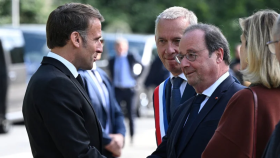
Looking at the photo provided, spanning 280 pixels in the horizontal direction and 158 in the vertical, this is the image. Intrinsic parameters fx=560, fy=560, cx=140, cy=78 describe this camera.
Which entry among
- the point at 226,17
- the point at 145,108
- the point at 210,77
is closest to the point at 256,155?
the point at 210,77

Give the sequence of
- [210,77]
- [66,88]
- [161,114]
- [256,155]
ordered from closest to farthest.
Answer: [256,155], [66,88], [210,77], [161,114]

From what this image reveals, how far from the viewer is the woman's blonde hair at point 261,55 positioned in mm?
2994

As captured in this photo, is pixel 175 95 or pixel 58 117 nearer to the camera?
pixel 58 117

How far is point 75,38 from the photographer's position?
3.74m

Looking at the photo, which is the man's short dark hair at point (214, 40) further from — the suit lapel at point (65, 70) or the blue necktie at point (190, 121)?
the suit lapel at point (65, 70)

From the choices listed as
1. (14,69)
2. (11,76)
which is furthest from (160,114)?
(14,69)

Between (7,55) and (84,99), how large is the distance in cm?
1068

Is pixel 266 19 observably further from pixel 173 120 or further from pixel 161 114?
pixel 161 114

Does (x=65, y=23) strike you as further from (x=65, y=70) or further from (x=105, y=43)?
(x=105, y=43)

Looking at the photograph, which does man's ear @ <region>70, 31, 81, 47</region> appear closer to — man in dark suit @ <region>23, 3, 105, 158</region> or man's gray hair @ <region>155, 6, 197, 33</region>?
man in dark suit @ <region>23, 3, 105, 158</region>

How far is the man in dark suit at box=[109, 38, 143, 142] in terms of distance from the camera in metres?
12.5

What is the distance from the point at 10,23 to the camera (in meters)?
34.5

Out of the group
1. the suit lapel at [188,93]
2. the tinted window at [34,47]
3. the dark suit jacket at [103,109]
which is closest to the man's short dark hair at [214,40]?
the suit lapel at [188,93]

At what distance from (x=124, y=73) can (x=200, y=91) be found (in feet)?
29.5
